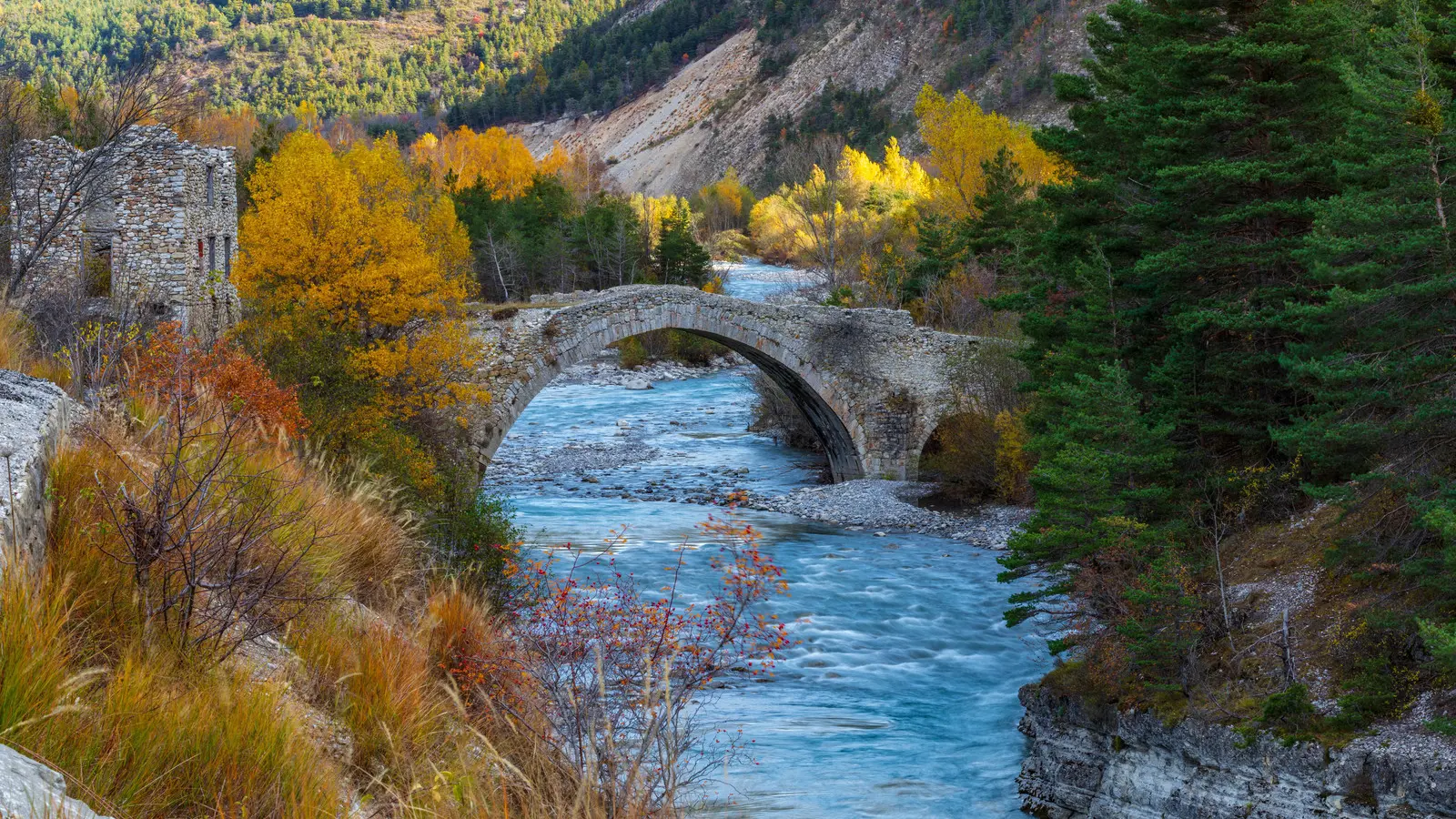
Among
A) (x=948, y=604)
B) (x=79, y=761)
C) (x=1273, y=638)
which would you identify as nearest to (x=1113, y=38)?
(x=948, y=604)

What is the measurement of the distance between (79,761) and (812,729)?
976cm

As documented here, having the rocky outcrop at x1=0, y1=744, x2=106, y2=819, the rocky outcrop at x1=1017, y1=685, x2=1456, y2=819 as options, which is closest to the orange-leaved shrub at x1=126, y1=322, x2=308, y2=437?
the rocky outcrop at x1=0, y1=744, x2=106, y2=819

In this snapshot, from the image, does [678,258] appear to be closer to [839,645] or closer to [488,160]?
[488,160]

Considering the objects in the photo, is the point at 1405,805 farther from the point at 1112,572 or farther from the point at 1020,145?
the point at 1020,145

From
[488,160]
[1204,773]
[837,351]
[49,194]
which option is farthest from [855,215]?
[1204,773]

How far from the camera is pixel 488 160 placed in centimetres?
6781

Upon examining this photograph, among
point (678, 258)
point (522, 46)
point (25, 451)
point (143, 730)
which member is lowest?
point (143, 730)

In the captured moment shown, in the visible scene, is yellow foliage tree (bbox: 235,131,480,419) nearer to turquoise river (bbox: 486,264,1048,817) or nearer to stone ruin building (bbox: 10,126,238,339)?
stone ruin building (bbox: 10,126,238,339)

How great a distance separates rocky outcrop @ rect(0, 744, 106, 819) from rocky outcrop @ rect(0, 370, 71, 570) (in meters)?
1.25

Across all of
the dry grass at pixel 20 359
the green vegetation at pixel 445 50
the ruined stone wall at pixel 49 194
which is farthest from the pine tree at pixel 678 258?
the green vegetation at pixel 445 50

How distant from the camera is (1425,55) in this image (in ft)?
33.1

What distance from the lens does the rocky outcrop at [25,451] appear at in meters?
4.20

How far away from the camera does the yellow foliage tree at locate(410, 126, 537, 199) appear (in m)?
64.5

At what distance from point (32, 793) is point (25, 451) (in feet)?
7.69
